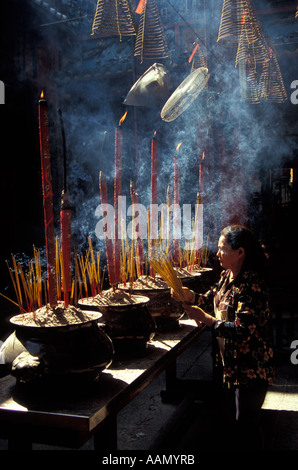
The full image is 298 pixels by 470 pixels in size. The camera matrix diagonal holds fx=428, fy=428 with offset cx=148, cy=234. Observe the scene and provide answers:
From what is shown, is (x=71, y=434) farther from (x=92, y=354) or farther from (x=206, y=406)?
(x=206, y=406)

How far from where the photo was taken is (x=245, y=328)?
2258 millimetres

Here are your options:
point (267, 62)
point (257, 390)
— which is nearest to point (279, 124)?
point (267, 62)

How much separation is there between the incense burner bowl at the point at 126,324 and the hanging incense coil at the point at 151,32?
182 centimetres

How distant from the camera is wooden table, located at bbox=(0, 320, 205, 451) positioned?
1330 mm

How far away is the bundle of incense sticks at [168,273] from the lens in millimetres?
2115

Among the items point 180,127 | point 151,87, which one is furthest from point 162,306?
point 180,127

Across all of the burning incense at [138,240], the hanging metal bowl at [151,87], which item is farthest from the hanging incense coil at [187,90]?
the burning incense at [138,240]

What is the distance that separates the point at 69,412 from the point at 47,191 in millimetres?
745

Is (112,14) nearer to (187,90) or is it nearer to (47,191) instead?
(187,90)

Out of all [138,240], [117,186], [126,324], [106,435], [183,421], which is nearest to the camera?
[106,435]

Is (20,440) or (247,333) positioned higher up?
(247,333)

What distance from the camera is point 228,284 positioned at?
2.54m

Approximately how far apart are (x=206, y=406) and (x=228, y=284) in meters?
1.46
